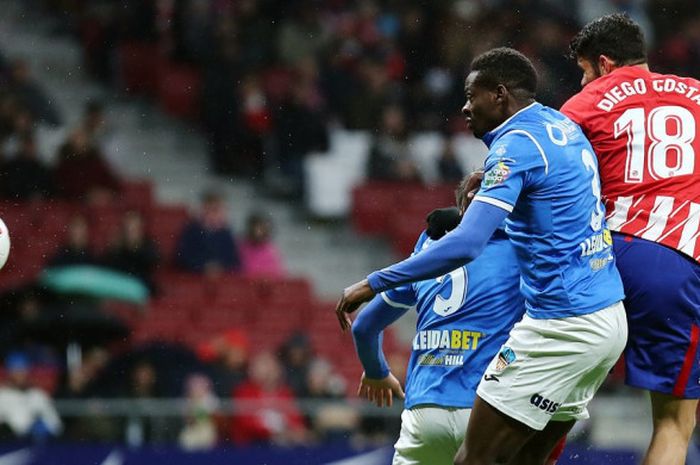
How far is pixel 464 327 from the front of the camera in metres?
4.81

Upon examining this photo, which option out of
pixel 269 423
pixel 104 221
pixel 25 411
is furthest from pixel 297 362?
pixel 104 221

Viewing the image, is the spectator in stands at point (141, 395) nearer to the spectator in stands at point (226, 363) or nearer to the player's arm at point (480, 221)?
the spectator in stands at point (226, 363)

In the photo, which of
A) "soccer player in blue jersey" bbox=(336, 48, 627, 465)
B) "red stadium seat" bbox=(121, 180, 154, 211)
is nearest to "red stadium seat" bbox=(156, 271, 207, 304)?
"red stadium seat" bbox=(121, 180, 154, 211)

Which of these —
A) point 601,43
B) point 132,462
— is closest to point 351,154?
point 132,462

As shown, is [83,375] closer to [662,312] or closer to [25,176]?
[25,176]

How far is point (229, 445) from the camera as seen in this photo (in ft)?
29.5

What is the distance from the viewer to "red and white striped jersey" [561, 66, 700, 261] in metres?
5.04

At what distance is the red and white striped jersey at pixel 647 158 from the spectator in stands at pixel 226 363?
215 inches

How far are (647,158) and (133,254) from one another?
6.96m

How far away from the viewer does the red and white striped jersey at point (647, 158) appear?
5035mm

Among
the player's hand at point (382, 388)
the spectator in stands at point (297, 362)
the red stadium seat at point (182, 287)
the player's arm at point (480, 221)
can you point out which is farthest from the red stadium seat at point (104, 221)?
the player's arm at point (480, 221)

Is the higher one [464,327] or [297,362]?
[464,327]

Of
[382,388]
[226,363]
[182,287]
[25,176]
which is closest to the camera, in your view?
[382,388]

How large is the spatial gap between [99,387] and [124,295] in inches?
55.4
